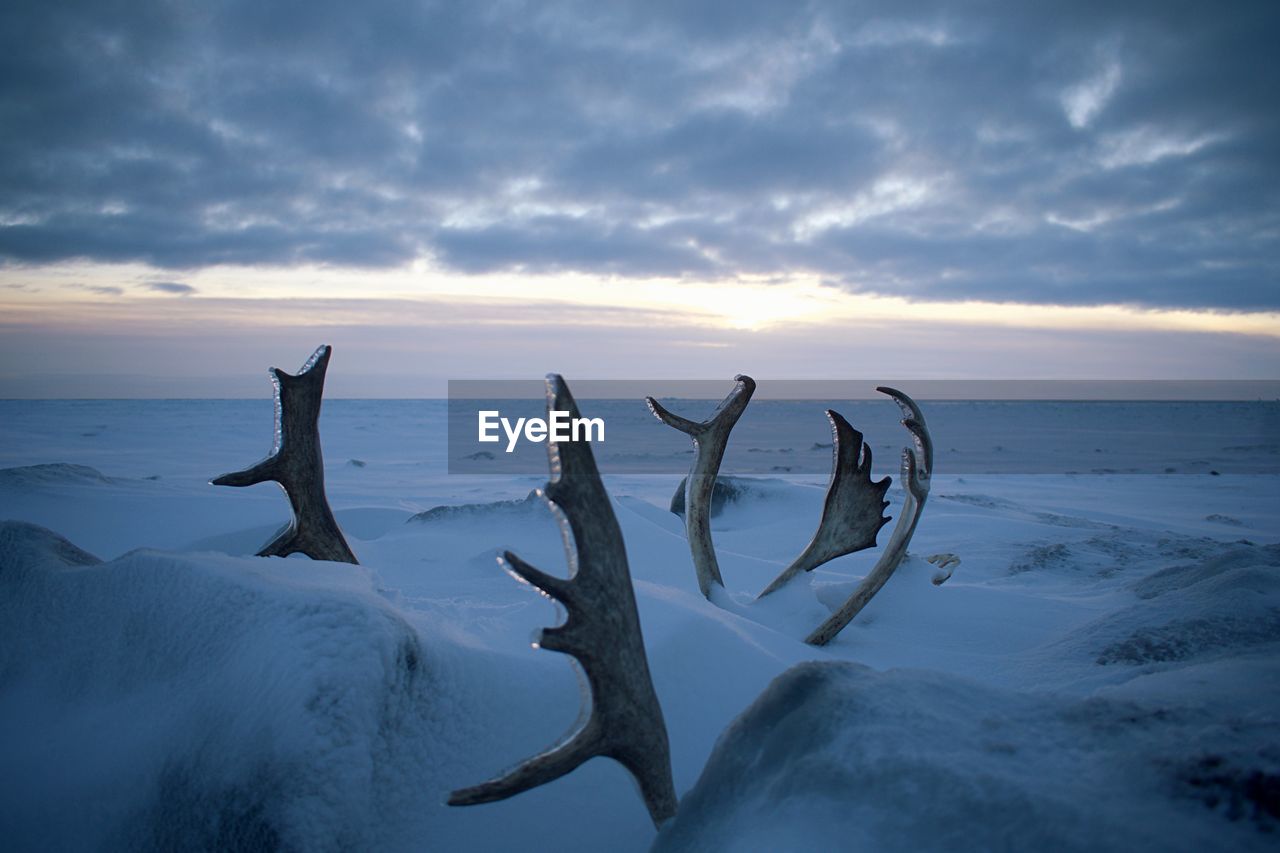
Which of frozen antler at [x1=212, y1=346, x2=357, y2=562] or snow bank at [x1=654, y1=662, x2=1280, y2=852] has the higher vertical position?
frozen antler at [x1=212, y1=346, x2=357, y2=562]

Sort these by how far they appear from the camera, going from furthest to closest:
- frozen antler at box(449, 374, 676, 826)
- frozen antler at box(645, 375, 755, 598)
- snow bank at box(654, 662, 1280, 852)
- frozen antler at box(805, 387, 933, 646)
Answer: frozen antler at box(645, 375, 755, 598), frozen antler at box(805, 387, 933, 646), frozen antler at box(449, 374, 676, 826), snow bank at box(654, 662, 1280, 852)

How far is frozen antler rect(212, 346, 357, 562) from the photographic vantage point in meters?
2.40

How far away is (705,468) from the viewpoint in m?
3.08

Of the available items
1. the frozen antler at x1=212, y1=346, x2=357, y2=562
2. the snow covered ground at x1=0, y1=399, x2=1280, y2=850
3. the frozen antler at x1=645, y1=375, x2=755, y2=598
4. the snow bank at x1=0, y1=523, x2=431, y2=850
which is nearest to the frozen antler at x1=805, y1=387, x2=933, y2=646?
the snow covered ground at x1=0, y1=399, x2=1280, y2=850

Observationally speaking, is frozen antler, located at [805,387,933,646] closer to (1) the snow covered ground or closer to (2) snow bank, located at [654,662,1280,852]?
(1) the snow covered ground

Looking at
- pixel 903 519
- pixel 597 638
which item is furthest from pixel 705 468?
pixel 597 638

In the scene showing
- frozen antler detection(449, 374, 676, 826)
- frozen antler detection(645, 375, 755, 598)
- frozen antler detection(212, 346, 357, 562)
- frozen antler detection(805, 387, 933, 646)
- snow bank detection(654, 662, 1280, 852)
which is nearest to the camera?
snow bank detection(654, 662, 1280, 852)

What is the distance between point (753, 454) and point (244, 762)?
1632 centimetres

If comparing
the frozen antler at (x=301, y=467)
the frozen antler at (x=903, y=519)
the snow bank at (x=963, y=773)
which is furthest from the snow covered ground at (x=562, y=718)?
the frozen antler at (x=301, y=467)

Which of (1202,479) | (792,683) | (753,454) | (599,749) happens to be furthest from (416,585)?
(753,454)

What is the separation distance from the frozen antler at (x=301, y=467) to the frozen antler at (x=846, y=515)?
5.68 ft

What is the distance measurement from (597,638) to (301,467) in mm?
1566

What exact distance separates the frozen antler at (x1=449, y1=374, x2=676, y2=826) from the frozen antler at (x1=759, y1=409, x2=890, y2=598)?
5.45ft

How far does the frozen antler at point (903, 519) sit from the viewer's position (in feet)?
9.14
